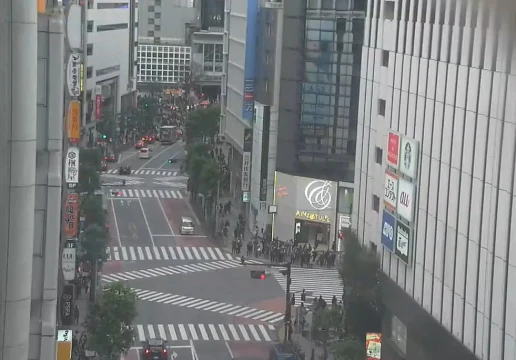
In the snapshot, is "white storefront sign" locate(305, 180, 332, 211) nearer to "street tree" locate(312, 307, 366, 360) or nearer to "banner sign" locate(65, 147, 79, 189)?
"street tree" locate(312, 307, 366, 360)

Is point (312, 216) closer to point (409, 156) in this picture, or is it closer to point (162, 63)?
point (409, 156)

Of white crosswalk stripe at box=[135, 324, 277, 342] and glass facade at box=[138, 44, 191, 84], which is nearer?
white crosswalk stripe at box=[135, 324, 277, 342]

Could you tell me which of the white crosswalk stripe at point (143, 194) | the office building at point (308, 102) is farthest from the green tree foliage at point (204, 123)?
the office building at point (308, 102)

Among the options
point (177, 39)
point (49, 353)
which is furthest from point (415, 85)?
point (177, 39)

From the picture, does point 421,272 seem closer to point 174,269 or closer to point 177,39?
point 174,269

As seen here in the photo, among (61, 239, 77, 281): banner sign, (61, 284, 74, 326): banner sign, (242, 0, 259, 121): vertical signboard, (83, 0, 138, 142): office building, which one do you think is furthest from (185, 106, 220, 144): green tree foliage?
(61, 284, 74, 326): banner sign

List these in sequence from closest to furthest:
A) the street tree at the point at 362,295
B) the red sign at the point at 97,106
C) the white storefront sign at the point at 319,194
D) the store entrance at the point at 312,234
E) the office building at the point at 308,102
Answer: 1. the street tree at the point at 362,295
2. the office building at the point at 308,102
3. the white storefront sign at the point at 319,194
4. the store entrance at the point at 312,234
5. the red sign at the point at 97,106

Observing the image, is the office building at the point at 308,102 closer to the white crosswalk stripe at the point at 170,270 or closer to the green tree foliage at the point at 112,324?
the white crosswalk stripe at the point at 170,270
